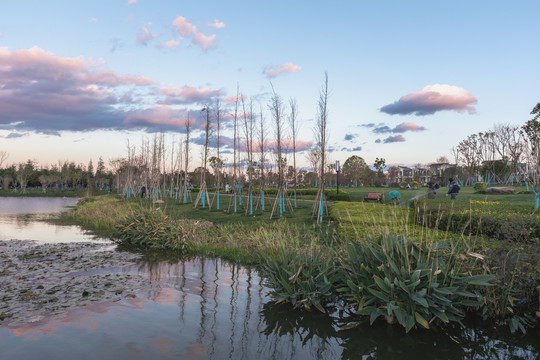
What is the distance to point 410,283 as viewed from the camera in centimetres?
464

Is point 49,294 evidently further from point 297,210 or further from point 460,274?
point 297,210

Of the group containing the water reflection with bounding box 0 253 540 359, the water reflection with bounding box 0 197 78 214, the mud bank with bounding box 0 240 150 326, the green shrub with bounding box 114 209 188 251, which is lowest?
the water reflection with bounding box 0 197 78 214

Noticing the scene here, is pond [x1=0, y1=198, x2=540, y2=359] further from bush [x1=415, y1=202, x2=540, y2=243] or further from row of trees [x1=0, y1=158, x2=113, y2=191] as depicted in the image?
row of trees [x1=0, y1=158, x2=113, y2=191]

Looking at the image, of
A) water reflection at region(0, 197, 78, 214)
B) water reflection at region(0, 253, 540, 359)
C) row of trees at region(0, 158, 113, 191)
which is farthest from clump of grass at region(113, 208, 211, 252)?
row of trees at region(0, 158, 113, 191)

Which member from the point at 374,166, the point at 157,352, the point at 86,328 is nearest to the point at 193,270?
the point at 86,328

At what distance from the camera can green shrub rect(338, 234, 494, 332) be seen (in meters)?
4.54

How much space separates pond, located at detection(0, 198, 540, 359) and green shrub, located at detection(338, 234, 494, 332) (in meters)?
0.33

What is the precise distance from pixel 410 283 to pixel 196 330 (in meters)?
2.94

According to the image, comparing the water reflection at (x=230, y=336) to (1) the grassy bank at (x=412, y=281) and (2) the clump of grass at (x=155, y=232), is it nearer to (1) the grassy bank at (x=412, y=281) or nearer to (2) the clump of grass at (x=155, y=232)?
(1) the grassy bank at (x=412, y=281)

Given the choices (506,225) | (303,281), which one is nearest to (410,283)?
(303,281)

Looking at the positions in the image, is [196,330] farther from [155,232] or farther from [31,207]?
[31,207]

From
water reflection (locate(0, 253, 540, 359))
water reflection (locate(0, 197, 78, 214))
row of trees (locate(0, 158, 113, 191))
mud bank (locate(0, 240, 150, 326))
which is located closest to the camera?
water reflection (locate(0, 253, 540, 359))

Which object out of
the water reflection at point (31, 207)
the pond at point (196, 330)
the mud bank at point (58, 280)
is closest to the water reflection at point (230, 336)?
the pond at point (196, 330)

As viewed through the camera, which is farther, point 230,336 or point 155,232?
point 155,232
